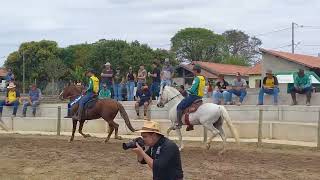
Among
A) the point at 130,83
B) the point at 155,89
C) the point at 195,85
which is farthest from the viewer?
the point at 130,83

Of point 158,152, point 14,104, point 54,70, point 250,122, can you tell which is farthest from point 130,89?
point 54,70

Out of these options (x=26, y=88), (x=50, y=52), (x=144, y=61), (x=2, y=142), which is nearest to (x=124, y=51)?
(x=144, y=61)

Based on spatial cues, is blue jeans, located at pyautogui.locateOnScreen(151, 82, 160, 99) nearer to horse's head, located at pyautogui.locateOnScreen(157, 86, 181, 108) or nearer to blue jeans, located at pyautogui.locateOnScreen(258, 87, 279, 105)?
blue jeans, located at pyautogui.locateOnScreen(258, 87, 279, 105)

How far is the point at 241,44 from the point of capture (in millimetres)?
99562

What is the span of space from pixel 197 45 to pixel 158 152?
258 feet

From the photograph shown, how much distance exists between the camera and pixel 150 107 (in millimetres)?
24969

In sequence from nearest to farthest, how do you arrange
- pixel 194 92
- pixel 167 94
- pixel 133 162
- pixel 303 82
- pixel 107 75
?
pixel 133 162 → pixel 194 92 → pixel 167 94 → pixel 303 82 → pixel 107 75

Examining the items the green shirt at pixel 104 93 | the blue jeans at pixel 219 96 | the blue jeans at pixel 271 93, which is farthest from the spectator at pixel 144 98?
the blue jeans at pixel 271 93

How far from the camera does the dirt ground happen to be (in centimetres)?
1276

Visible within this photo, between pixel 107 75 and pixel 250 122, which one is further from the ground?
pixel 107 75

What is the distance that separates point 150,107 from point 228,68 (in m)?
41.6

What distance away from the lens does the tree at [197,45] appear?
84438mm

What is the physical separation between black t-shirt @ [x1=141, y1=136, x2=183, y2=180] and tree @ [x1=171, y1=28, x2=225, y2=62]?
2992 inches

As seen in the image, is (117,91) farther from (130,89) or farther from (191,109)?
(191,109)
